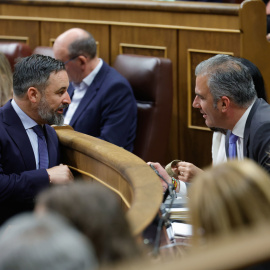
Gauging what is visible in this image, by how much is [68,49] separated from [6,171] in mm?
1319

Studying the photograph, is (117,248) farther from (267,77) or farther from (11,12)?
(11,12)

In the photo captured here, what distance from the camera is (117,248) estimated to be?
0.77 meters

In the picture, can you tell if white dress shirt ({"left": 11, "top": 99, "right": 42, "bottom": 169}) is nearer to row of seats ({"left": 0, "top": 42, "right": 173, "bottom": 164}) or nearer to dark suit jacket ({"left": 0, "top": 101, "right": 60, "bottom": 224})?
dark suit jacket ({"left": 0, "top": 101, "right": 60, "bottom": 224})

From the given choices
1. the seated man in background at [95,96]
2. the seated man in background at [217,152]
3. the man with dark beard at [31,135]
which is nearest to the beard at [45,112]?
the man with dark beard at [31,135]

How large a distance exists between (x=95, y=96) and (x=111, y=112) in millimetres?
128

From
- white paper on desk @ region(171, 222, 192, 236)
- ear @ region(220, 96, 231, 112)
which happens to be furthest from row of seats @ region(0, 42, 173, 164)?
white paper on desk @ region(171, 222, 192, 236)

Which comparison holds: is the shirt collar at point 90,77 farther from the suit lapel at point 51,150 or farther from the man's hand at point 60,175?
the man's hand at point 60,175

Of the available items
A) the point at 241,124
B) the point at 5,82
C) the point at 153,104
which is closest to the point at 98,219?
the point at 241,124

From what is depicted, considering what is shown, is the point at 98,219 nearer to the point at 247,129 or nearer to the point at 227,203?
the point at 227,203

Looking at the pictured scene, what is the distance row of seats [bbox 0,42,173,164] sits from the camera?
3.17m

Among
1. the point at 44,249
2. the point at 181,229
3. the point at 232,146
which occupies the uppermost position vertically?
the point at 44,249

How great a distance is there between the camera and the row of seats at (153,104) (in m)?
3.17

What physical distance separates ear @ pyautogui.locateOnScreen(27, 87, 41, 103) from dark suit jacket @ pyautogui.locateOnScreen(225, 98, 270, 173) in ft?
2.54

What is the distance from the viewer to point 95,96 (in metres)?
3.18
